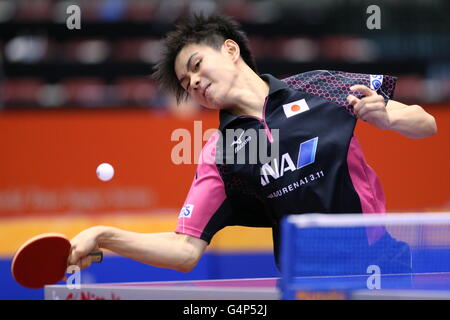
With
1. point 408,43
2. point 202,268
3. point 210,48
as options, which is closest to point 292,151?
point 210,48

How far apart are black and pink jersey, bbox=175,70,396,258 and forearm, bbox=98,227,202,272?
75 millimetres

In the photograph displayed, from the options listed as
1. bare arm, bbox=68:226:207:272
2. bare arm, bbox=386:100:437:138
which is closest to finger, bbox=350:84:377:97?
bare arm, bbox=386:100:437:138

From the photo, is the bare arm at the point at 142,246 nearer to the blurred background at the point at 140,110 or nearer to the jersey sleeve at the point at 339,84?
the jersey sleeve at the point at 339,84

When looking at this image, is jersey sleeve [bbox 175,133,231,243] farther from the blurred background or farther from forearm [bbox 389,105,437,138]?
the blurred background

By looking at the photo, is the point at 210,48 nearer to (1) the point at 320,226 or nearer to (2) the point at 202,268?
(1) the point at 320,226

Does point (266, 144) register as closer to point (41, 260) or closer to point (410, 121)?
point (410, 121)

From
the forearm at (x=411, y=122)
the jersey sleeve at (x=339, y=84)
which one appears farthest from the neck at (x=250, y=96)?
the forearm at (x=411, y=122)

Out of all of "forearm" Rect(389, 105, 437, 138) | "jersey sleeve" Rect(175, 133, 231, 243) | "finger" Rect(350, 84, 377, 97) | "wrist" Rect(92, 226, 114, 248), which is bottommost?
"wrist" Rect(92, 226, 114, 248)

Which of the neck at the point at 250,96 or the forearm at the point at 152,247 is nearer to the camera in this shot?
the forearm at the point at 152,247

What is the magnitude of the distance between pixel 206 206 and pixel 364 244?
31.9 inches

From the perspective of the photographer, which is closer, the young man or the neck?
the young man

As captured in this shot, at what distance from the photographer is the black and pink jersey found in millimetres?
2723

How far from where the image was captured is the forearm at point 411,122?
265cm

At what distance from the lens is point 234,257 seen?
15.6 feet
